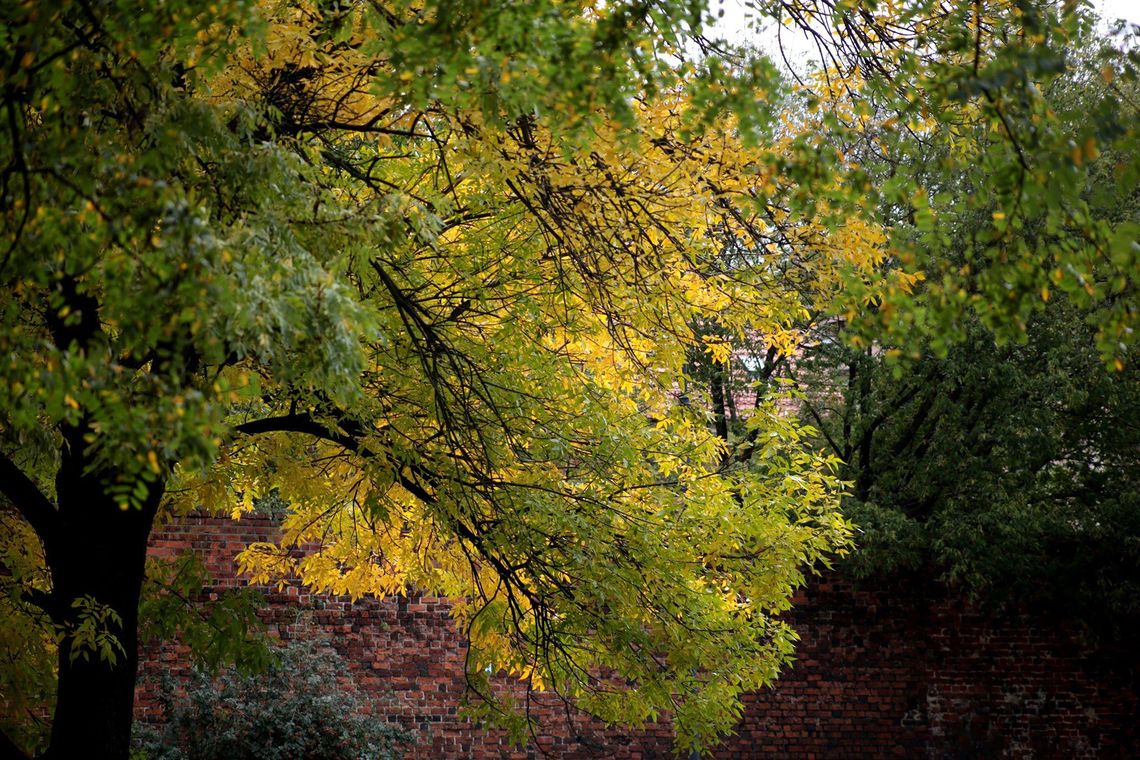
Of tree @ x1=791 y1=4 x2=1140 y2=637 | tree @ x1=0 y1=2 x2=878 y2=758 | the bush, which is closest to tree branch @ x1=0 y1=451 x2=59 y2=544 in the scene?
tree @ x1=0 y1=2 x2=878 y2=758

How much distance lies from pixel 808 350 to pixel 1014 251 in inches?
350

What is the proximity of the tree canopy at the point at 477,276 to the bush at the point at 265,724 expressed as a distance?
2.10 metres

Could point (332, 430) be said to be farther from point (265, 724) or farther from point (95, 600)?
point (265, 724)

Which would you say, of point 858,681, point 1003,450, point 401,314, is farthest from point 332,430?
point 858,681

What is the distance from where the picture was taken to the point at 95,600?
6203mm

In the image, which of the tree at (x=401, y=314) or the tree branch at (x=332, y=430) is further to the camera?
the tree branch at (x=332, y=430)

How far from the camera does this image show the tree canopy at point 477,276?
3.39m

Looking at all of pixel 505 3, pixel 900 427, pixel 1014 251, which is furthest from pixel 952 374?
pixel 505 3

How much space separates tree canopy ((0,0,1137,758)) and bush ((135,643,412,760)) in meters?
2.10

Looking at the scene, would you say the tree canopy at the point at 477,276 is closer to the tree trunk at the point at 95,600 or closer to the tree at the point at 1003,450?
the tree trunk at the point at 95,600

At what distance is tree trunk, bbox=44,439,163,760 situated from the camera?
20.8 feet

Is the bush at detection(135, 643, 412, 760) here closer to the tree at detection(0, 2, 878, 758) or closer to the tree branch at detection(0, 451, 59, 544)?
the tree at detection(0, 2, 878, 758)

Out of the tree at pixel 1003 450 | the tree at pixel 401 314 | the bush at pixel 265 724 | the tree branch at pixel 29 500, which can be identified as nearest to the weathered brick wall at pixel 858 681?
the tree at pixel 1003 450

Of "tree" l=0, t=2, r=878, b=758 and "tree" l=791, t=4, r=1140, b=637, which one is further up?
"tree" l=791, t=4, r=1140, b=637
